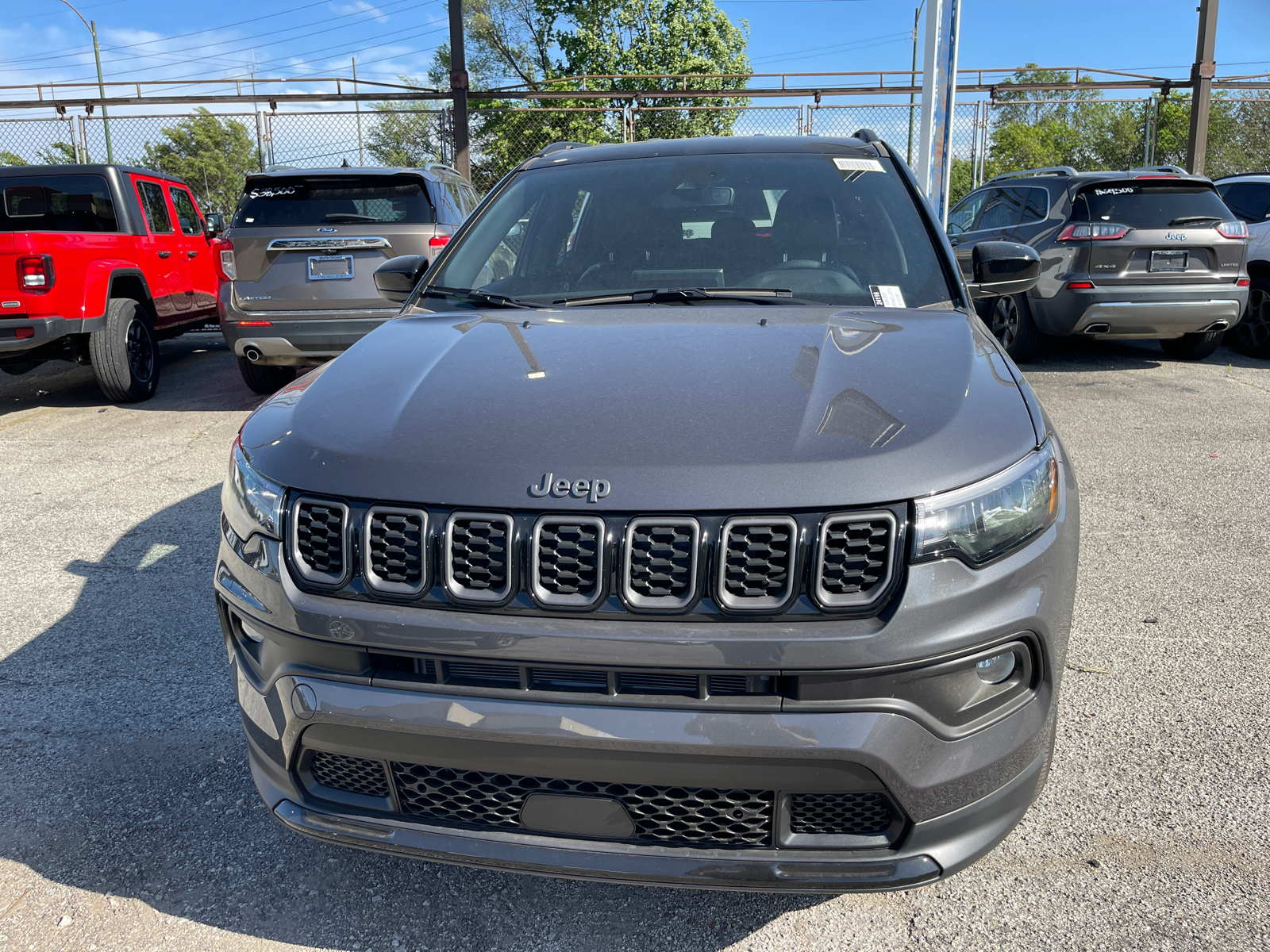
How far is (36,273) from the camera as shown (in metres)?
6.98

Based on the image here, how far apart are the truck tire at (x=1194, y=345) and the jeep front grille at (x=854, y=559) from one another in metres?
8.45

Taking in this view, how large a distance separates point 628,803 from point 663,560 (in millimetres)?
438

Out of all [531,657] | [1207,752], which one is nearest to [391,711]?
[531,657]

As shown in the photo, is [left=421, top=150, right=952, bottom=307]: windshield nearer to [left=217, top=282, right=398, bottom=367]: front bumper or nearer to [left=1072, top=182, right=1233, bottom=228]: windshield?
[left=217, top=282, right=398, bottom=367]: front bumper

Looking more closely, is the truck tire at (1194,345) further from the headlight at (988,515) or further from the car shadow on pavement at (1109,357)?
the headlight at (988,515)

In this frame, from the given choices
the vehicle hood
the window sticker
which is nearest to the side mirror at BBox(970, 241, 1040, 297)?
the window sticker

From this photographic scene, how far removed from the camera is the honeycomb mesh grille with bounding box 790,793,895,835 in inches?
64.0

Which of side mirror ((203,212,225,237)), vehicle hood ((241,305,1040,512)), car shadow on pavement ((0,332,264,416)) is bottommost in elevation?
car shadow on pavement ((0,332,264,416))

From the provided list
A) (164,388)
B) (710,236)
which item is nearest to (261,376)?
(164,388)

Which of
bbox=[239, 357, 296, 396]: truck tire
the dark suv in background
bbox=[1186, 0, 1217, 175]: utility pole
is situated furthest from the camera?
bbox=[1186, 0, 1217, 175]: utility pole

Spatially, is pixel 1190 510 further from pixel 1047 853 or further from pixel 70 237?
pixel 70 237

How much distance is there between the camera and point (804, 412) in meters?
1.76

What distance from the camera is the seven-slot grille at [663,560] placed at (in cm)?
156

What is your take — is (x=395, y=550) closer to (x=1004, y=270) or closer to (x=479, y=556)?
(x=479, y=556)
